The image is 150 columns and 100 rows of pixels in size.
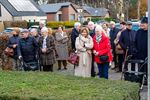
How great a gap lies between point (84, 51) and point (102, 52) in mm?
591

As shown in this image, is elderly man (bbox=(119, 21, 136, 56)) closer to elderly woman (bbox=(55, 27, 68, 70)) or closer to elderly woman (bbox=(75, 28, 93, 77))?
elderly woman (bbox=(75, 28, 93, 77))

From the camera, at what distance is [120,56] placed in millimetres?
14984

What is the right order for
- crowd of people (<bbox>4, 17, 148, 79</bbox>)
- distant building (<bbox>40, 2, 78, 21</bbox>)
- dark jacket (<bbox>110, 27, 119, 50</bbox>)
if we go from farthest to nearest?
distant building (<bbox>40, 2, 78, 21</bbox>) < dark jacket (<bbox>110, 27, 119, 50</bbox>) < crowd of people (<bbox>4, 17, 148, 79</bbox>)

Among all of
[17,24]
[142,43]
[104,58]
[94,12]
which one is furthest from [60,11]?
[142,43]

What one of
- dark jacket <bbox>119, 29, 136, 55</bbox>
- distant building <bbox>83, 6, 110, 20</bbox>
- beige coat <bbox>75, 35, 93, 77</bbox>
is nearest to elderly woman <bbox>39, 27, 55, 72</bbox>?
beige coat <bbox>75, 35, 93, 77</bbox>

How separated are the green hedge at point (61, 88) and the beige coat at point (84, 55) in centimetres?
373

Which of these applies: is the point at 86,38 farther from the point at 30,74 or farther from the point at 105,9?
the point at 105,9

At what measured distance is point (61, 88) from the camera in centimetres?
671

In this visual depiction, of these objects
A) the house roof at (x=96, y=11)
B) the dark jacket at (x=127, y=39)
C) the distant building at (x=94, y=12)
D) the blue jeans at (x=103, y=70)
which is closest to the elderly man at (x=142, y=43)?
the blue jeans at (x=103, y=70)

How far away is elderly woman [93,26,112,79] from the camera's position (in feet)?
37.0

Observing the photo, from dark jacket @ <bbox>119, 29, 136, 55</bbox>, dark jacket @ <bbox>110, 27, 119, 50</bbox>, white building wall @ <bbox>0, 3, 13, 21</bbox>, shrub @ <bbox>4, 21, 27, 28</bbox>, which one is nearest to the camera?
dark jacket @ <bbox>119, 29, 136, 55</bbox>

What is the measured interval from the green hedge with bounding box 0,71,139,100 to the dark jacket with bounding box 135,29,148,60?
12.1 ft

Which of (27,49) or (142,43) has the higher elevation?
(142,43)

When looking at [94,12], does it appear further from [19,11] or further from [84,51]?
[84,51]
